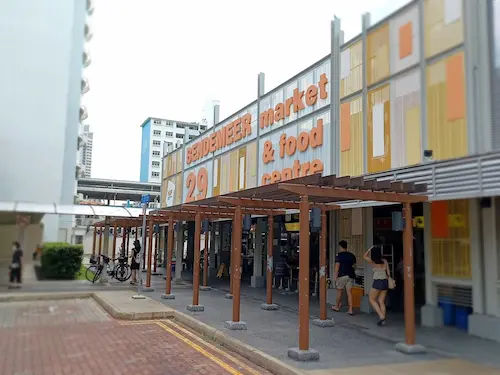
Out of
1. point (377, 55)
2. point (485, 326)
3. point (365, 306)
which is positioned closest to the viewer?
point (485, 326)

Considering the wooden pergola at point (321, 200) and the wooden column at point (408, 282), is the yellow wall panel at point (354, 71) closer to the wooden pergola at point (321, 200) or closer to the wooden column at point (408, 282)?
the wooden pergola at point (321, 200)

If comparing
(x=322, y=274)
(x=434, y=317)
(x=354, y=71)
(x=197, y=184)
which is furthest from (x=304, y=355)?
(x=197, y=184)

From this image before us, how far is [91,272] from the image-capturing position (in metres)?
18.6

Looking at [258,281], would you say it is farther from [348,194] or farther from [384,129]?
[348,194]

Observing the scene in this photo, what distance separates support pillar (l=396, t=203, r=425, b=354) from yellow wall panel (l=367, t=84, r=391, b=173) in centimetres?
248

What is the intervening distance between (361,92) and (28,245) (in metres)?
10.2

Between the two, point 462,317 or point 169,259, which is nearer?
point 462,317

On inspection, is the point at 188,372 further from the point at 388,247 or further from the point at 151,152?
the point at 151,152

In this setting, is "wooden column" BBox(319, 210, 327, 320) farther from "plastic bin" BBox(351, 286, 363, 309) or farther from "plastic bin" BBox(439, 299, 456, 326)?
"plastic bin" BBox(439, 299, 456, 326)

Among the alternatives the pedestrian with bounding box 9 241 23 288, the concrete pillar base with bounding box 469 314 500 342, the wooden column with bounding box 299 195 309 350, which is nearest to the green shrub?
the pedestrian with bounding box 9 241 23 288

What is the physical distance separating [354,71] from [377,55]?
2.71ft

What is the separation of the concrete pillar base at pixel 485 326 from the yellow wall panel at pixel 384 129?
349 centimetres

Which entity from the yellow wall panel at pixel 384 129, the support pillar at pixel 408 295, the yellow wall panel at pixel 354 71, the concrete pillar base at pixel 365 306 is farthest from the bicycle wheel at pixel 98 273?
the support pillar at pixel 408 295

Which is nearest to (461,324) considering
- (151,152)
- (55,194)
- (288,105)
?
(288,105)
